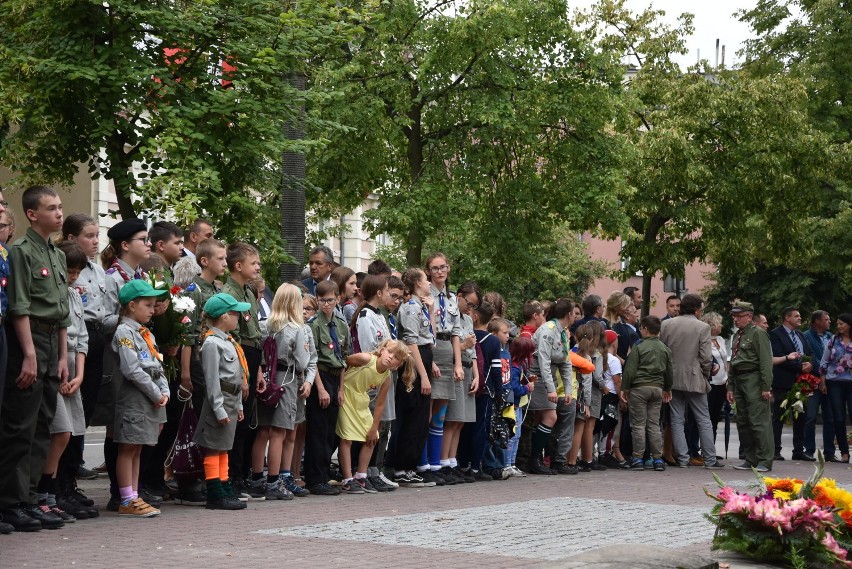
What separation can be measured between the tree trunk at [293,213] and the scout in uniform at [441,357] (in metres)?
2.92

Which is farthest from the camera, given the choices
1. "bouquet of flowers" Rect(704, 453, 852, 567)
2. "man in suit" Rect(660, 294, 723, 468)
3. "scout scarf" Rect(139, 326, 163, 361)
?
"man in suit" Rect(660, 294, 723, 468)

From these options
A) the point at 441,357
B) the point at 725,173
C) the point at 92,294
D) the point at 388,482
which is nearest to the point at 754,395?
the point at 441,357

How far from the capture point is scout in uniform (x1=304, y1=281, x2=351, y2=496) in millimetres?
12258

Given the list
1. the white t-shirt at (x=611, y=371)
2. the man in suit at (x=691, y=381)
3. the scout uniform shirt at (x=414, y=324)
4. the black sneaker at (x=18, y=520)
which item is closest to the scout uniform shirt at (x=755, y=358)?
the man in suit at (x=691, y=381)

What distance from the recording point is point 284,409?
1167cm

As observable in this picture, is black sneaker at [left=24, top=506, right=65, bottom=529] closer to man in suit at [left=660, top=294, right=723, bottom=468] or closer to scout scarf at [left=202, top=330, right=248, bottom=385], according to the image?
scout scarf at [left=202, top=330, right=248, bottom=385]

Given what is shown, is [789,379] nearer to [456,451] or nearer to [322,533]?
[456,451]

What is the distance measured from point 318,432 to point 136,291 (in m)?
2.88

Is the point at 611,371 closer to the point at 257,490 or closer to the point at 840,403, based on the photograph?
the point at 840,403

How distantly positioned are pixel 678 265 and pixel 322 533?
90.0ft

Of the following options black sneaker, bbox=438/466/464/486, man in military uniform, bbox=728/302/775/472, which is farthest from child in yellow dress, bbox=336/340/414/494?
man in military uniform, bbox=728/302/775/472

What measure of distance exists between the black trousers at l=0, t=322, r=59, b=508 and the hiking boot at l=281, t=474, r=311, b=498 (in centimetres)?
305

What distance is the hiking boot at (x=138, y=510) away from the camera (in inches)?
Result: 395

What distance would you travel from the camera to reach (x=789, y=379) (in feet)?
65.5
